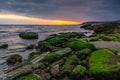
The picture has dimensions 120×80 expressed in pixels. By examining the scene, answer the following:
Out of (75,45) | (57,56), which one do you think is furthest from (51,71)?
(75,45)

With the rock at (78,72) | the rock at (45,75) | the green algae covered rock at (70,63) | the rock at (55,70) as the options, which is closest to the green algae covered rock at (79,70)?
the rock at (78,72)

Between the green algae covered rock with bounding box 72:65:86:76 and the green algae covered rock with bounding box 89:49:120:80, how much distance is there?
18.5 inches

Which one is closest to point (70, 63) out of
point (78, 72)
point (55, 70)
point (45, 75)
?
point (55, 70)

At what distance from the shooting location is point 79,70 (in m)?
13.2

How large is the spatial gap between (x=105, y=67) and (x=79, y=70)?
1530 millimetres

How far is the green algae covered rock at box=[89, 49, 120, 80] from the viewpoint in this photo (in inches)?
469

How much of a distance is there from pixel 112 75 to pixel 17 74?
5.37 m

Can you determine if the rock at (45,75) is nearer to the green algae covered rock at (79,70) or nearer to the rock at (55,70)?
the rock at (55,70)

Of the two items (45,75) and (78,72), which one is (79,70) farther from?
(45,75)

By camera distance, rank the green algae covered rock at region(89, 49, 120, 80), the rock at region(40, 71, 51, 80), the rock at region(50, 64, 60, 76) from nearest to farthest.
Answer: the green algae covered rock at region(89, 49, 120, 80) < the rock at region(40, 71, 51, 80) < the rock at region(50, 64, 60, 76)

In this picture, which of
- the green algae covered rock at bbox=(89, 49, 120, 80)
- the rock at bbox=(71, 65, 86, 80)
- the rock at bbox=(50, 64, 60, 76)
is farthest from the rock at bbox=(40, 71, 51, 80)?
the green algae covered rock at bbox=(89, 49, 120, 80)

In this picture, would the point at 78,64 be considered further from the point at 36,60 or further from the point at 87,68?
the point at 36,60

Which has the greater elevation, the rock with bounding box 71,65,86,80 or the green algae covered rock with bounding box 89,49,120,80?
the green algae covered rock with bounding box 89,49,120,80

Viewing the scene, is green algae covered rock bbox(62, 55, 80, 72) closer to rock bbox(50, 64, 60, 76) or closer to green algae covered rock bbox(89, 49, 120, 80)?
rock bbox(50, 64, 60, 76)
